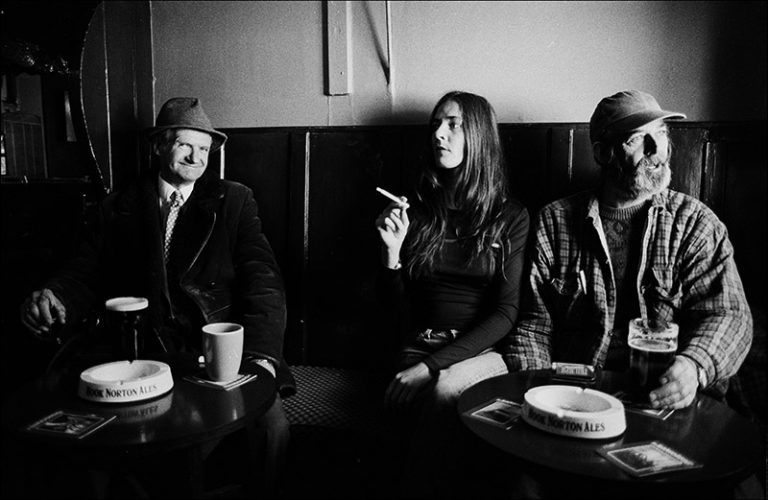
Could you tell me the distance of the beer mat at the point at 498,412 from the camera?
135 centimetres

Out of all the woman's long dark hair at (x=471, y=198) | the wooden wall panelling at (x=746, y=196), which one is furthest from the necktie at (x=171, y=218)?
the wooden wall panelling at (x=746, y=196)

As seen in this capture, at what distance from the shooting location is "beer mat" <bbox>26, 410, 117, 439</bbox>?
4.23 ft

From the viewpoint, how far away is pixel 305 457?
2.29 metres

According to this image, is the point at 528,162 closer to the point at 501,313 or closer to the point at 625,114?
the point at 625,114

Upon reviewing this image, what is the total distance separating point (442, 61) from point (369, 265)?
0.93m

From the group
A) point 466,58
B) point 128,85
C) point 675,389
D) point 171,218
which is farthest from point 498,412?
point 128,85

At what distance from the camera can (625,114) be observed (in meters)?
2.05

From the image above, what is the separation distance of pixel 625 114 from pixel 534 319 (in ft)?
2.44

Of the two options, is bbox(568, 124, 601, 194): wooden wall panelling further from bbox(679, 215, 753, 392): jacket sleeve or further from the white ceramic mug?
the white ceramic mug

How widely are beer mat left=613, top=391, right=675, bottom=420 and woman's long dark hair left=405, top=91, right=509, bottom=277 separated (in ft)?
2.61

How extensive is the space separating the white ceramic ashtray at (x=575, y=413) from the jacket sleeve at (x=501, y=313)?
647 millimetres

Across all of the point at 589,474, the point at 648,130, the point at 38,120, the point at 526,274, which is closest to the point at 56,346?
the point at 38,120

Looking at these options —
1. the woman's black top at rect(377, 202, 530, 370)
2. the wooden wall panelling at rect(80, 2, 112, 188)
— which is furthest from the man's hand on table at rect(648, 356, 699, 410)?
the wooden wall panelling at rect(80, 2, 112, 188)

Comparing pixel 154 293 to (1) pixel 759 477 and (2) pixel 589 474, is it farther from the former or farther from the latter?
(1) pixel 759 477
